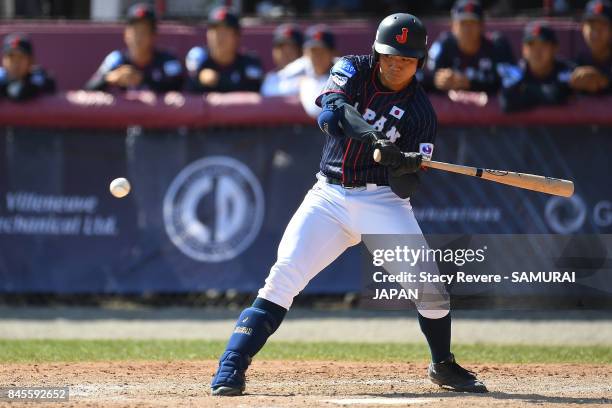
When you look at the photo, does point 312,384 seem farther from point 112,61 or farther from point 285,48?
point 112,61

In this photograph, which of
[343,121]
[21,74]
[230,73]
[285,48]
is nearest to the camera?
[343,121]

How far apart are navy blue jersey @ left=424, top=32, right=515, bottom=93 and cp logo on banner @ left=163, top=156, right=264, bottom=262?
189 centimetres

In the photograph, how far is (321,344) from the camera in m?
8.02

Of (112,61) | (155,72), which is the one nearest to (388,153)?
(155,72)

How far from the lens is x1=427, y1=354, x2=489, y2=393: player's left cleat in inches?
227

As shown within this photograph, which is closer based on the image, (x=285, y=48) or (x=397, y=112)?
(x=397, y=112)

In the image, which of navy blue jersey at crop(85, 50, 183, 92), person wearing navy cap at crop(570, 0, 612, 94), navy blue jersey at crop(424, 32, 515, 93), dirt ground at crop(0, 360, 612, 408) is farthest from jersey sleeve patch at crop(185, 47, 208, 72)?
dirt ground at crop(0, 360, 612, 408)

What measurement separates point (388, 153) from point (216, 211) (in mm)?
4443

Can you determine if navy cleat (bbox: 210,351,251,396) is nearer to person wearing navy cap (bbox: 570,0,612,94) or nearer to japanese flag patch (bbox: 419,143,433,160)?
japanese flag patch (bbox: 419,143,433,160)

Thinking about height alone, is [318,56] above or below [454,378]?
above

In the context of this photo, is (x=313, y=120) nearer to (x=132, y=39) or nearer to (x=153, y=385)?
(x=132, y=39)

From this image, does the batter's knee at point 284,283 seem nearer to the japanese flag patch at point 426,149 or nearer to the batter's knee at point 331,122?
the batter's knee at point 331,122

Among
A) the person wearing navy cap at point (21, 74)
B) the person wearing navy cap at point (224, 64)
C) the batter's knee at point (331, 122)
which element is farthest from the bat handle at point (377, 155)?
the person wearing navy cap at point (21, 74)

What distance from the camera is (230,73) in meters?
10.1
